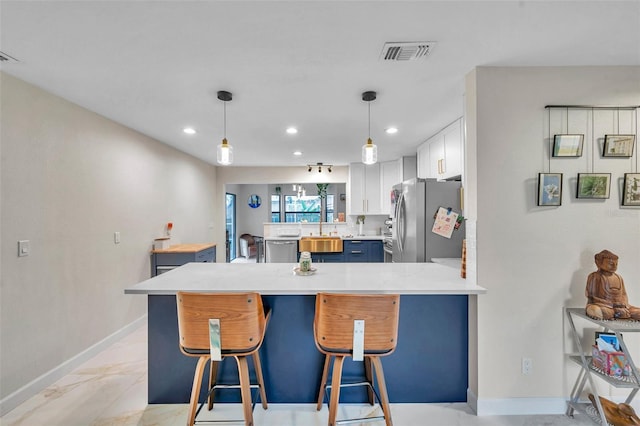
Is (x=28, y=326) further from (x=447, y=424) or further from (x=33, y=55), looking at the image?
(x=447, y=424)

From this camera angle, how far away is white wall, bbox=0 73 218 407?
2.11 meters

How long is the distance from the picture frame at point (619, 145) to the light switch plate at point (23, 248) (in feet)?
13.3

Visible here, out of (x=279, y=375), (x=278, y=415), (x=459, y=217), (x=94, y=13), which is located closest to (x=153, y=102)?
(x=94, y=13)

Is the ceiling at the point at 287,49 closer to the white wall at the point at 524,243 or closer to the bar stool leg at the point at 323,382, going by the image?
the white wall at the point at 524,243

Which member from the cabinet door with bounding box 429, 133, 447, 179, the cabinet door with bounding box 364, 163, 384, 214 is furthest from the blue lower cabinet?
the cabinet door with bounding box 429, 133, 447, 179

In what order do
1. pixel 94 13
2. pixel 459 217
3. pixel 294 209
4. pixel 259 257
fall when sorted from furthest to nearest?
pixel 294 209
pixel 259 257
pixel 459 217
pixel 94 13

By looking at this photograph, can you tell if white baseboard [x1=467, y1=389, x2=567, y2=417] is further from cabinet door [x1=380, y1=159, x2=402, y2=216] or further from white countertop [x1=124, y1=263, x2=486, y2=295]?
cabinet door [x1=380, y1=159, x2=402, y2=216]

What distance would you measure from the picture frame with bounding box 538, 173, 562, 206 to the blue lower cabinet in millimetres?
3591

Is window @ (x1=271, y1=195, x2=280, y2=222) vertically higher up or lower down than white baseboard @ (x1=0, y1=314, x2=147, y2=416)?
higher up

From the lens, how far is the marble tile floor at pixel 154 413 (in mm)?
1924

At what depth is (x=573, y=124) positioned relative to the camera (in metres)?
1.96

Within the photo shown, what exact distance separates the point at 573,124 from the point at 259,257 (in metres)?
7.59

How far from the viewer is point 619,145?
76.5 inches

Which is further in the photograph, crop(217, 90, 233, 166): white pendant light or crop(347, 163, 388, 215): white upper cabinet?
crop(347, 163, 388, 215): white upper cabinet
